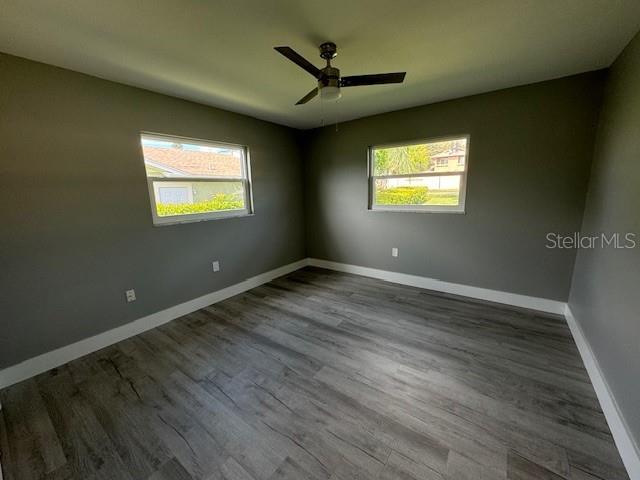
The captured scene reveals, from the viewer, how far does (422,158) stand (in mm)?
3309

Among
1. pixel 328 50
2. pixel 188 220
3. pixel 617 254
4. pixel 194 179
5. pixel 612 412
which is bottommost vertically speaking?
pixel 612 412

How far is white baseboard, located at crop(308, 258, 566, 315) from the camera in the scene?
2740mm

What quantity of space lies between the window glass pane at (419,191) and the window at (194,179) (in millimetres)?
1977

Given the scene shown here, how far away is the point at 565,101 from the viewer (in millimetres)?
2398

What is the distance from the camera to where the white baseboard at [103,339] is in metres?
1.92

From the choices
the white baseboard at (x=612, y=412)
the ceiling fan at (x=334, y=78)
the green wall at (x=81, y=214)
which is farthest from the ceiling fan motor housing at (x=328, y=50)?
the white baseboard at (x=612, y=412)

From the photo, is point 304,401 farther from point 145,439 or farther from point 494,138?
point 494,138

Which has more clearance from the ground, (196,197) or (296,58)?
(296,58)

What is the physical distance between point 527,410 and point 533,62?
2.63 m

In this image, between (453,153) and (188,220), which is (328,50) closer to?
(453,153)

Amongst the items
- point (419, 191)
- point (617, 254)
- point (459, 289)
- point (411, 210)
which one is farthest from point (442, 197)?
point (617, 254)

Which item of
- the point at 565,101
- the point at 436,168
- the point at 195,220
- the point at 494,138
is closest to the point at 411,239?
the point at 436,168

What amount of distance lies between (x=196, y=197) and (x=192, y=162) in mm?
401

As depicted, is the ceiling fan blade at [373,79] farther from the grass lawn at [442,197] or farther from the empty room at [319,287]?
the grass lawn at [442,197]
